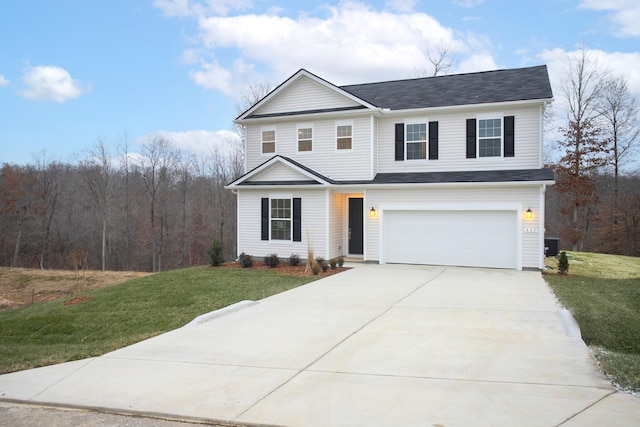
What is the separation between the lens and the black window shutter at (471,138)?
16.1 metres

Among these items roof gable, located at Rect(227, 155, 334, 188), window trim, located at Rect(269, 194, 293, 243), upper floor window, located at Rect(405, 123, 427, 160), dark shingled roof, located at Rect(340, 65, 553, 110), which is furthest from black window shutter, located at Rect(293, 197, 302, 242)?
dark shingled roof, located at Rect(340, 65, 553, 110)

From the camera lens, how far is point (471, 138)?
16.2 m

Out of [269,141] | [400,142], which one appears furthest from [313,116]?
[400,142]

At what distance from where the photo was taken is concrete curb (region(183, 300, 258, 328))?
8195 millimetres

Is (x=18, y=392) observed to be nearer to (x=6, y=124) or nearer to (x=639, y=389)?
(x=639, y=389)

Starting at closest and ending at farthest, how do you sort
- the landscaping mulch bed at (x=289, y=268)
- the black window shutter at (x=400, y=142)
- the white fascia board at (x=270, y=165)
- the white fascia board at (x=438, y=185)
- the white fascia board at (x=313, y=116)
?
the white fascia board at (x=438, y=185), the landscaping mulch bed at (x=289, y=268), the white fascia board at (x=270, y=165), the white fascia board at (x=313, y=116), the black window shutter at (x=400, y=142)

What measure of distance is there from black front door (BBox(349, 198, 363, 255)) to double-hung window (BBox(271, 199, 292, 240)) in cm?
258

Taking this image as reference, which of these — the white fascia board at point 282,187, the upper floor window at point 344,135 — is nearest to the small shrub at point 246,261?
the white fascia board at point 282,187

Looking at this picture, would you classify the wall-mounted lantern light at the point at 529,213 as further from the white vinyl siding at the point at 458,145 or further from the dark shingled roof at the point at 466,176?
the white vinyl siding at the point at 458,145

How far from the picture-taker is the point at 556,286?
11938 mm

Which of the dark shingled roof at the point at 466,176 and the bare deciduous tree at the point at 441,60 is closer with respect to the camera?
the dark shingled roof at the point at 466,176

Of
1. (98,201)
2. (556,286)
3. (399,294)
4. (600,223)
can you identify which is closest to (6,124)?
(98,201)

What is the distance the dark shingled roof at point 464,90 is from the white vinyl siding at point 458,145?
46 cm

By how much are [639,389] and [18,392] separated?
6.47 meters
